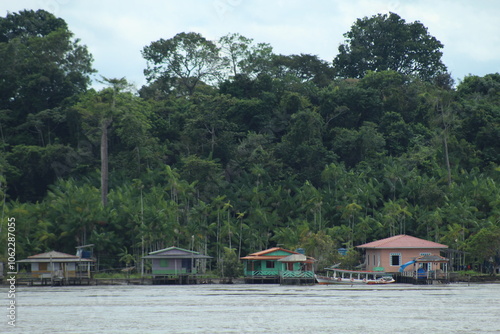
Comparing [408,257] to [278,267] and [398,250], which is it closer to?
[398,250]

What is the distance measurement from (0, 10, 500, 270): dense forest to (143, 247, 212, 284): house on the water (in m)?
2.52

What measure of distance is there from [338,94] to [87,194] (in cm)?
3379

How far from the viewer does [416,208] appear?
78062 millimetres

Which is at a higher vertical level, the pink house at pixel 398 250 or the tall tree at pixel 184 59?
the tall tree at pixel 184 59

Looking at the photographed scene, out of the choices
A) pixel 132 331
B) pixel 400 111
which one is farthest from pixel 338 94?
pixel 132 331

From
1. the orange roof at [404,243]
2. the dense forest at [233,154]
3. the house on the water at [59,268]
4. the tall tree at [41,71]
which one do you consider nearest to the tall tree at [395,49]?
the dense forest at [233,154]

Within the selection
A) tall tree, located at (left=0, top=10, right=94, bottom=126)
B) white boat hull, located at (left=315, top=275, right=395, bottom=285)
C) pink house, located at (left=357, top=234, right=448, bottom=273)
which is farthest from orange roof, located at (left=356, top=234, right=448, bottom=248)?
tall tree, located at (left=0, top=10, right=94, bottom=126)

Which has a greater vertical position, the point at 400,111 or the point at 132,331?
the point at 400,111

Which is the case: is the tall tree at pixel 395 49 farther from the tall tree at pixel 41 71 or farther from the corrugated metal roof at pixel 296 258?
the corrugated metal roof at pixel 296 258

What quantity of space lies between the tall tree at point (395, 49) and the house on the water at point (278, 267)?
52.8 metres

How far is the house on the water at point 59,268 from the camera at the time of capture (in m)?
69.9

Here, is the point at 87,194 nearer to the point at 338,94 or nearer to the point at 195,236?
the point at 195,236

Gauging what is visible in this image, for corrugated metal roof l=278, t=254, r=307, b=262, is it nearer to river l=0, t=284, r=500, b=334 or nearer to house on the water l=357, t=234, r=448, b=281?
river l=0, t=284, r=500, b=334

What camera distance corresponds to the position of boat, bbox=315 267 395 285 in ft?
224
